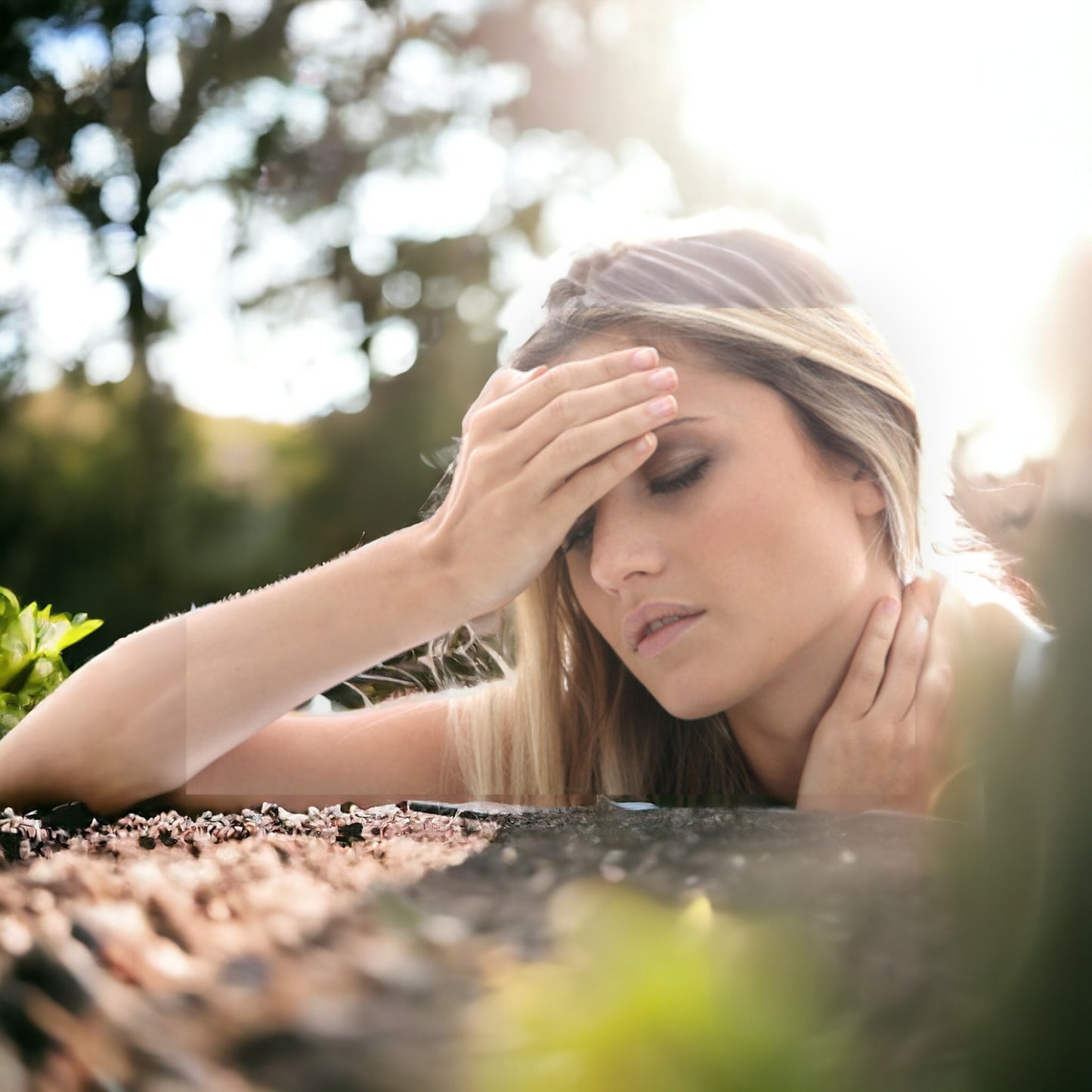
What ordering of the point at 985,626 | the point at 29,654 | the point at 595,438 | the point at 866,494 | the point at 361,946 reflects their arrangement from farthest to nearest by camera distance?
the point at 29,654, the point at 866,494, the point at 595,438, the point at 985,626, the point at 361,946

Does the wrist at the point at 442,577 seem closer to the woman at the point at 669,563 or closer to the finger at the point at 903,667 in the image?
the woman at the point at 669,563

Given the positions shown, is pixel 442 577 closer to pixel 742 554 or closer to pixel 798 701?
pixel 742 554

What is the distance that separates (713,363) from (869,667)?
424 mm

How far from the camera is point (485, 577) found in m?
1.14

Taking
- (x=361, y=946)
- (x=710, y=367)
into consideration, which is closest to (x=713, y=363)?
(x=710, y=367)

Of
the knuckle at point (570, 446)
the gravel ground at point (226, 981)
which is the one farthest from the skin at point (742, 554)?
the gravel ground at point (226, 981)

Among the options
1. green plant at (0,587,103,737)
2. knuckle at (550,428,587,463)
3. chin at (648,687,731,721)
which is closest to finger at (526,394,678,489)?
knuckle at (550,428,587,463)

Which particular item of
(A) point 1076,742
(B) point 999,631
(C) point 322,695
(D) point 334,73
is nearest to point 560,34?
(D) point 334,73

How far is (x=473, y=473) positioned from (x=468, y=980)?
0.77 m

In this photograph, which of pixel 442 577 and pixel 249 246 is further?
pixel 249 246

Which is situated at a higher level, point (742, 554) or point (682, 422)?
point (682, 422)

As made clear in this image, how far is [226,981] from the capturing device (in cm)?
42

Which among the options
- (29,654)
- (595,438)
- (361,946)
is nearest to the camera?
(361,946)

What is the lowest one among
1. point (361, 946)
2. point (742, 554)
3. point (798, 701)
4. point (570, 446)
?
point (798, 701)
